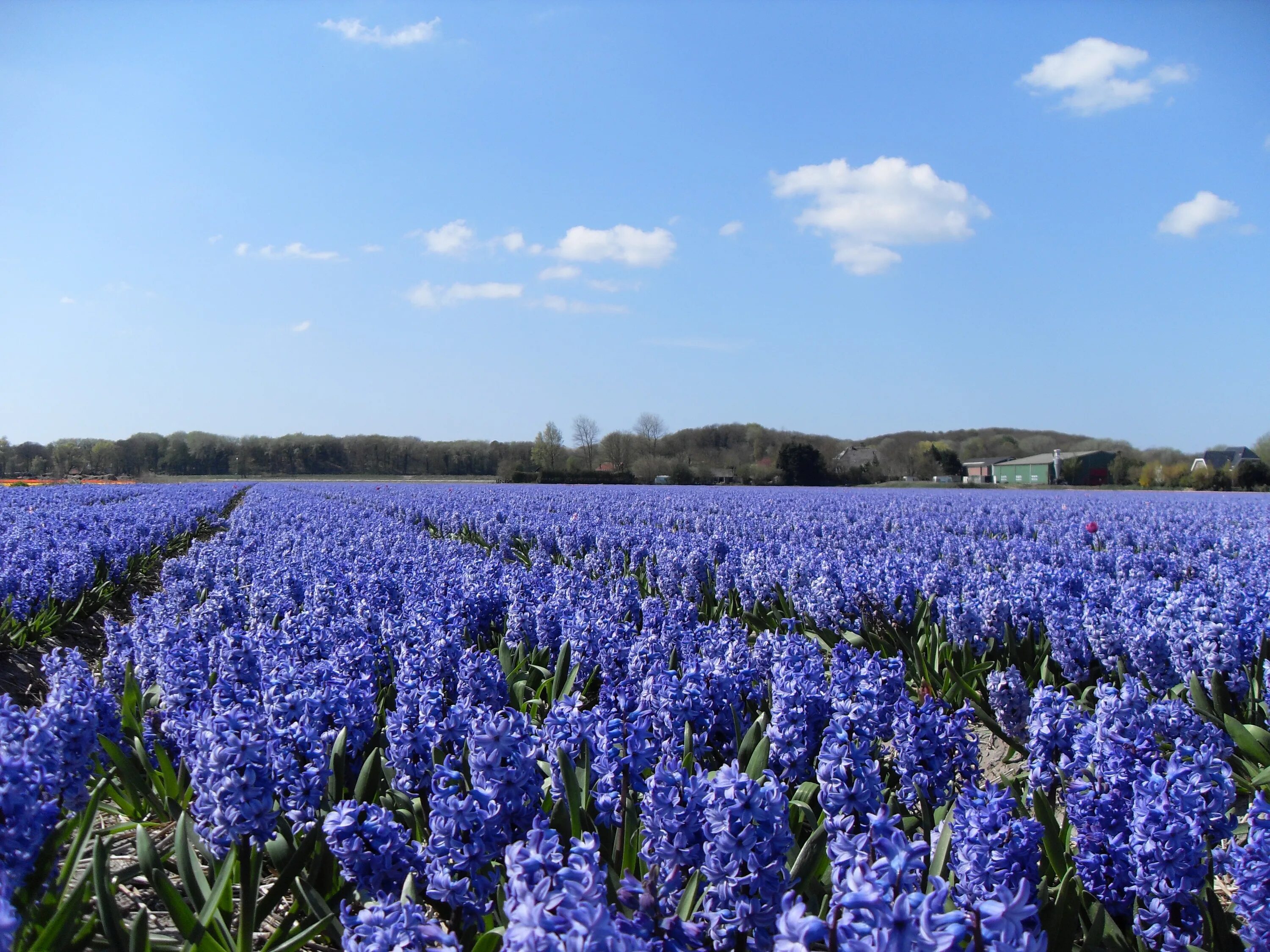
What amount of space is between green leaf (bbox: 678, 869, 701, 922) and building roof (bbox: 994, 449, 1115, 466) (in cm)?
7294

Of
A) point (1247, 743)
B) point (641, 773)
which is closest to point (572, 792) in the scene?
point (641, 773)

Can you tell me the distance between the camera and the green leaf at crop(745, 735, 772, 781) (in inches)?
115

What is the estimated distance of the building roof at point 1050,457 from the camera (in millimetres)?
66312

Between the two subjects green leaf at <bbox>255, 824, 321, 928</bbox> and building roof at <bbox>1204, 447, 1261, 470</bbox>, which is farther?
building roof at <bbox>1204, 447, 1261, 470</bbox>

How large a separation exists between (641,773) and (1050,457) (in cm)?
7802

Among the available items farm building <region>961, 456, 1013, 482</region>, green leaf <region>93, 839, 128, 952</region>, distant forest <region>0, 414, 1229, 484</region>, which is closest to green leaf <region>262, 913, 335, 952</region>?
green leaf <region>93, 839, 128, 952</region>

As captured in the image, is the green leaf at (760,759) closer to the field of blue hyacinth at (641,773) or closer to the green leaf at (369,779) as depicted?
the field of blue hyacinth at (641,773)

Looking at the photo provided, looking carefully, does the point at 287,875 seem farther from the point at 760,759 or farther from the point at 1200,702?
the point at 1200,702

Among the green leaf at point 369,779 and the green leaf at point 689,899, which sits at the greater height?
the green leaf at point 689,899

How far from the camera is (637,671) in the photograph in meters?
3.86

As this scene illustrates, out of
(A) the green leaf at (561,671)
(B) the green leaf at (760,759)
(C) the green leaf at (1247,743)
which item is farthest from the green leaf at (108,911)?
(C) the green leaf at (1247,743)

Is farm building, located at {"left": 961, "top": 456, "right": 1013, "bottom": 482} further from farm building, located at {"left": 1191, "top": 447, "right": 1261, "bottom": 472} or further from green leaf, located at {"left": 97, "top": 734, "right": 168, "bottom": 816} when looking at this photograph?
green leaf, located at {"left": 97, "top": 734, "right": 168, "bottom": 816}

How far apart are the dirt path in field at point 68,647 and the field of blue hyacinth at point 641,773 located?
122 cm

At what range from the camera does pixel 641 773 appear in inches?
102
